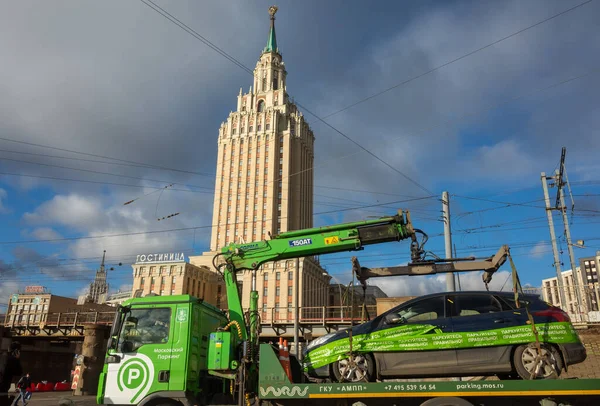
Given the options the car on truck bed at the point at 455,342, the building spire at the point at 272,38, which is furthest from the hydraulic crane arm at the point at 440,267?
the building spire at the point at 272,38

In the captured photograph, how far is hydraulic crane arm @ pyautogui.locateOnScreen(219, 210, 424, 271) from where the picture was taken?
10383 mm

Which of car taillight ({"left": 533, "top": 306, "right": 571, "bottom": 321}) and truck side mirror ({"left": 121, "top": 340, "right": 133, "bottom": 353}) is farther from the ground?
car taillight ({"left": 533, "top": 306, "right": 571, "bottom": 321})

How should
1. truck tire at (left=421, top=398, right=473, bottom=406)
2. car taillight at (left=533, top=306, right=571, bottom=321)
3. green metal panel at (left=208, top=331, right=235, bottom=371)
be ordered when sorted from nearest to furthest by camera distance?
truck tire at (left=421, top=398, right=473, bottom=406), car taillight at (left=533, top=306, right=571, bottom=321), green metal panel at (left=208, top=331, right=235, bottom=371)

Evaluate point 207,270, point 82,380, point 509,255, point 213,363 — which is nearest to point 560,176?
point 509,255

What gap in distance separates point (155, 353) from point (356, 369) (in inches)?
158

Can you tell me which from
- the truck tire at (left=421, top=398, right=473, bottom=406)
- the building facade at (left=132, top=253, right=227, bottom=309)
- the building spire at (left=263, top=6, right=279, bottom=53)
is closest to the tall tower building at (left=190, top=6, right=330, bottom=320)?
the building facade at (left=132, top=253, right=227, bottom=309)

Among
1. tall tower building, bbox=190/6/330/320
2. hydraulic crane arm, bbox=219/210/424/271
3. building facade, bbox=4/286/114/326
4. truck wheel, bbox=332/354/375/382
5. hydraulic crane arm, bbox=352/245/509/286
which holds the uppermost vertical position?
tall tower building, bbox=190/6/330/320

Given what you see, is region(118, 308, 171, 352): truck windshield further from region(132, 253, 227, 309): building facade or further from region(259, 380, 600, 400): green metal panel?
region(132, 253, 227, 309): building facade

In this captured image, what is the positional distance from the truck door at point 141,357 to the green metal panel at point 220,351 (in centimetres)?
85

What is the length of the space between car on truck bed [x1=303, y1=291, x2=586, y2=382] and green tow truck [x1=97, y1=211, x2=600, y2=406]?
1.60 feet

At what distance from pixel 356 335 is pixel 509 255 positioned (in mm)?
3704

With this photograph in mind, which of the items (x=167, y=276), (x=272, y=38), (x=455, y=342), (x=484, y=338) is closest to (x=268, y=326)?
(x=455, y=342)

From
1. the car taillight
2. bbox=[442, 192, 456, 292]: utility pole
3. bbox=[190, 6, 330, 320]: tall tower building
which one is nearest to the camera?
the car taillight

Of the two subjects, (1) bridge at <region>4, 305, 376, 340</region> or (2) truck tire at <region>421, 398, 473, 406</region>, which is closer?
(2) truck tire at <region>421, 398, 473, 406</region>
